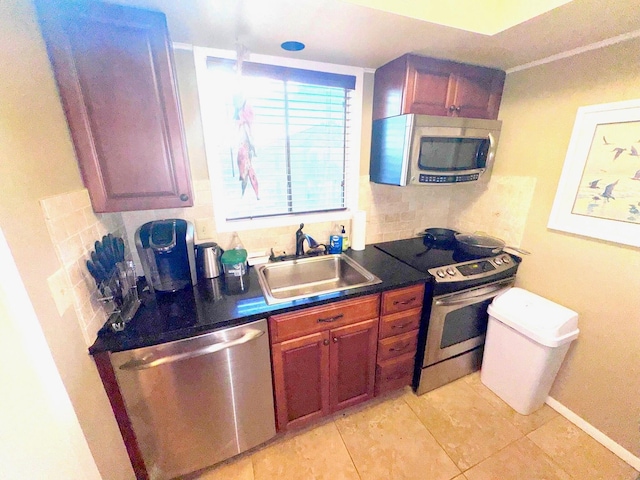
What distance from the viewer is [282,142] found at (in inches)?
69.4

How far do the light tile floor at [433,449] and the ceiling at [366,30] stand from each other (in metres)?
2.18

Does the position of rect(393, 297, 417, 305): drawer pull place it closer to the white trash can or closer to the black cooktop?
the black cooktop

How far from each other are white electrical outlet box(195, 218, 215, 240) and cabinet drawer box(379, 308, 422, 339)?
1.20m

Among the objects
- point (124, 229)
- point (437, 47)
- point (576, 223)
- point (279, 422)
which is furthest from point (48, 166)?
point (576, 223)

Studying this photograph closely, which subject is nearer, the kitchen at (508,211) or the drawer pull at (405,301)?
the kitchen at (508,211)

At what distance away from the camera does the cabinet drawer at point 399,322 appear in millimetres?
1550

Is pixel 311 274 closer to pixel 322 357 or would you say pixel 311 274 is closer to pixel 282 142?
pixel 322 357

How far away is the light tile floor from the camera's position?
1.38 m

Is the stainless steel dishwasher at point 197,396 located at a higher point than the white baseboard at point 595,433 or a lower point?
higher

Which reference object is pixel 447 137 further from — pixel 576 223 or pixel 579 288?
pixel 579 288

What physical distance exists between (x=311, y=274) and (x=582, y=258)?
1.66 metres

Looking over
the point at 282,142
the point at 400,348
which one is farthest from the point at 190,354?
the point at 282,142

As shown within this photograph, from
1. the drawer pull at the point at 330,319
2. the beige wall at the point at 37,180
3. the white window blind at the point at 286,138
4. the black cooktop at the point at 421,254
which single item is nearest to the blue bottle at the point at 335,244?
the white window blind at the point at 286,138

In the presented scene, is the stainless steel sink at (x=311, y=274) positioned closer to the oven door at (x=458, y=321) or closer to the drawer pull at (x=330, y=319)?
the drawer pull at (x=330, y=319)
